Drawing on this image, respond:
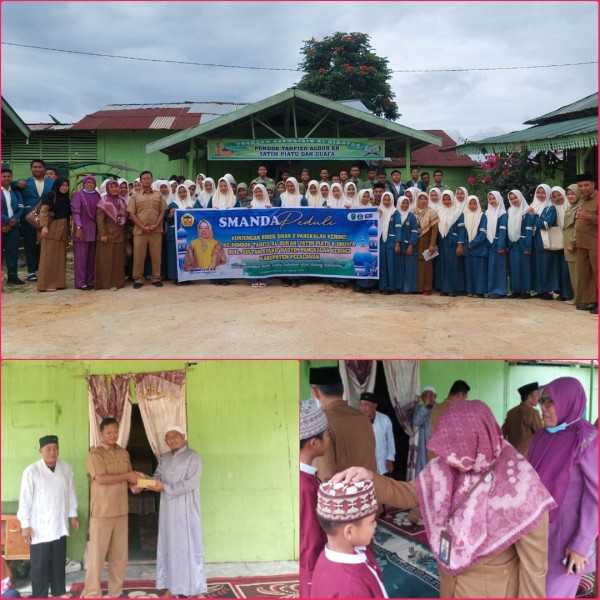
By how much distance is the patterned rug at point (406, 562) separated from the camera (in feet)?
11.1

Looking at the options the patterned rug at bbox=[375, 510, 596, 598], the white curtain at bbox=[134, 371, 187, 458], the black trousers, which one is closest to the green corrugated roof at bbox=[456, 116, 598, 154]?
the patterned rug at bbox=[375, 510, 596, 598]

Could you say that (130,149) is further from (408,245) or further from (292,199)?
(408,245)

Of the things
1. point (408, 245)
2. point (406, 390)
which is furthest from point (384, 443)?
point (408, 245)

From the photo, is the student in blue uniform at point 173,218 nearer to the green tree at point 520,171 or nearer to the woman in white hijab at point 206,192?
the woman in white hijab at point 206,192

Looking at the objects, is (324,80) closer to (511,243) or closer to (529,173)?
(529,173)

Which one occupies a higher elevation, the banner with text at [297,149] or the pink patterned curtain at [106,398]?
the banner with text at [297,149]

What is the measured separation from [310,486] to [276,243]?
3.98 m

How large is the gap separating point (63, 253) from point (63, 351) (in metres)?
2.27

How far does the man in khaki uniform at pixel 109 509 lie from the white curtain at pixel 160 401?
0.22 meters

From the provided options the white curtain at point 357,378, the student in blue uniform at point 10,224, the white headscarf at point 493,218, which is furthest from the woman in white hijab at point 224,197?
the white curtain at point 357,378

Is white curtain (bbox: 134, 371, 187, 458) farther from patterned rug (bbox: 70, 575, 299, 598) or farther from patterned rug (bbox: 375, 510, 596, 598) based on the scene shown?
patterned rug (bbox: 375, 510, 596, 598)

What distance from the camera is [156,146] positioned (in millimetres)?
9461

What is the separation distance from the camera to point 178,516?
384 cm

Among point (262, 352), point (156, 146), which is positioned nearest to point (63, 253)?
point (262, 352)
